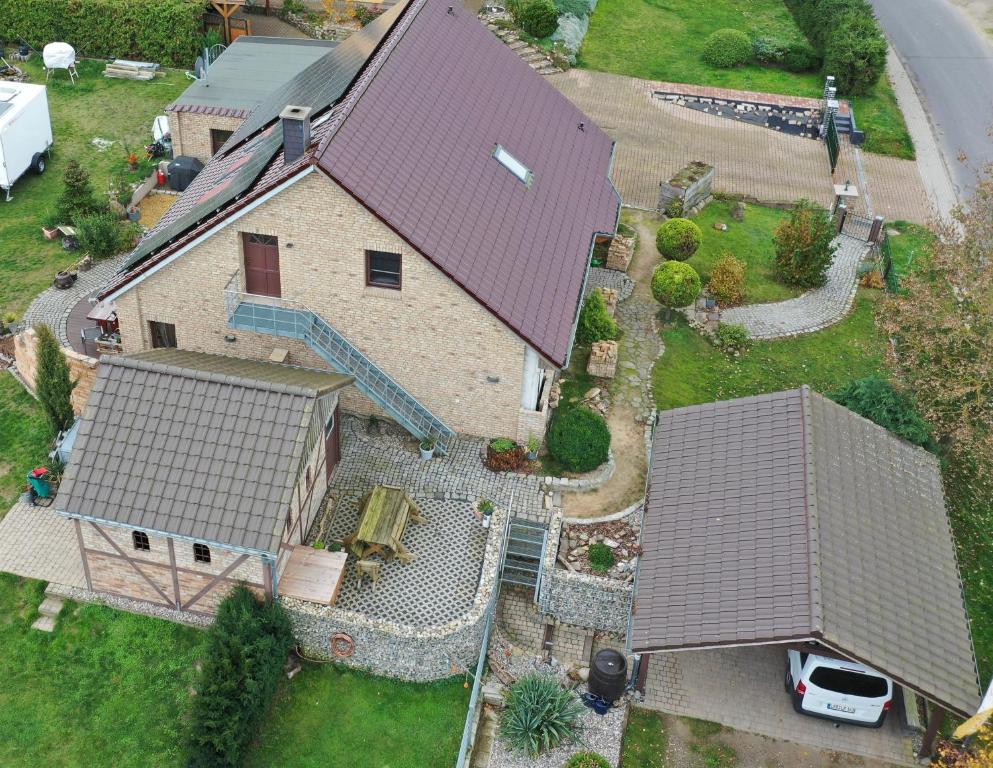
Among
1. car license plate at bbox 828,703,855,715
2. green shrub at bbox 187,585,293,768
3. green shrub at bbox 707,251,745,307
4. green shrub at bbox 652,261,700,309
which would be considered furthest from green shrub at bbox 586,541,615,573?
green shrub at bbox 707,251,745,307

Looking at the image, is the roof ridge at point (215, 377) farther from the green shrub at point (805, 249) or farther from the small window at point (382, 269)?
the green shrub at point (805, 249)

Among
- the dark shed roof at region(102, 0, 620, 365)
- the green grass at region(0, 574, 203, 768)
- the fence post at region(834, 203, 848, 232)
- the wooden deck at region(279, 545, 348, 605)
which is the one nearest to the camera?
the green grass at region(0, 574, 203, 768)

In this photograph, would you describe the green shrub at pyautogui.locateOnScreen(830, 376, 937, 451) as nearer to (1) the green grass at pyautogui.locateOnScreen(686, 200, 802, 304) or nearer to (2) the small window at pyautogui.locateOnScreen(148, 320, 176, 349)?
(1) the green grass at pyautogui.locateOnScreen(686, 200, 802, 304)

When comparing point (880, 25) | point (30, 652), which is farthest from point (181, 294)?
point (880, 25)

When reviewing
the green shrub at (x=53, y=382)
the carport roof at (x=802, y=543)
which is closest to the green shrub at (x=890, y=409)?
the carport roof at (x=802, y=543)

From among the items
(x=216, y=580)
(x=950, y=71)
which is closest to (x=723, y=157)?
(x=950, y=71)

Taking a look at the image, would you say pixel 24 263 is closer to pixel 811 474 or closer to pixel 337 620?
pixel 337 620
